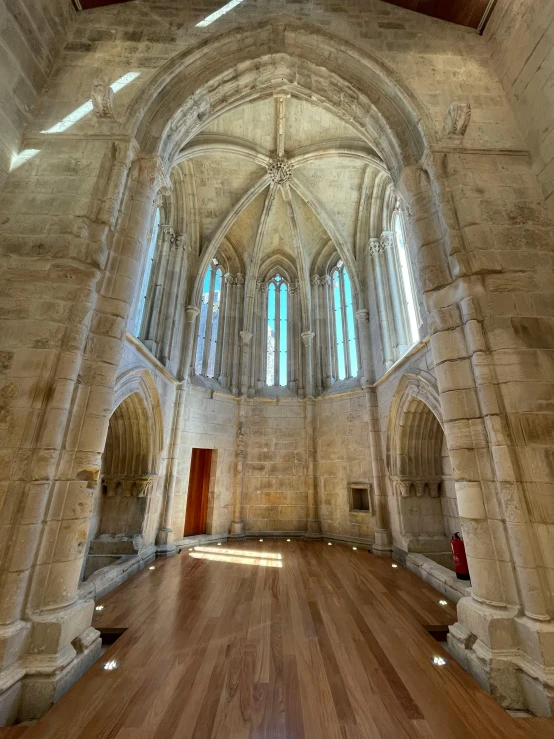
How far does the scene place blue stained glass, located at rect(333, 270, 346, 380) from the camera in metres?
10.3

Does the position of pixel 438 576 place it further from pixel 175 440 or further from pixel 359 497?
pixel 175 440

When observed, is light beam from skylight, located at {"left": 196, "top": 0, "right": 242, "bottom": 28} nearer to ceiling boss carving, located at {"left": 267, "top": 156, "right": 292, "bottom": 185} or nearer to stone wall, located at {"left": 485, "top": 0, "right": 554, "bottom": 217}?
ceiling boss carving, located at {"left": 267, "top": 156, "right": 292, "bottom": 185}

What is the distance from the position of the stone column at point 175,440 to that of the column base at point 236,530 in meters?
1.88

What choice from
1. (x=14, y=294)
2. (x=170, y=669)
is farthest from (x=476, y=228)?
(x=170, y=669)

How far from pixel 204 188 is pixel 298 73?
4337 millimetres

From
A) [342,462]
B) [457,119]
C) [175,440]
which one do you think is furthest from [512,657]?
[175,440]

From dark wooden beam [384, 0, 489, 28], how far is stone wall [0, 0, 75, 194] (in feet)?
19.1

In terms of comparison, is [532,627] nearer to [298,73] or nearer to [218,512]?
[218,512]

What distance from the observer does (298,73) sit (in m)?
6.04

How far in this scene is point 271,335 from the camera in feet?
36.9

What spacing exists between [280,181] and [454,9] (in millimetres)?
4985

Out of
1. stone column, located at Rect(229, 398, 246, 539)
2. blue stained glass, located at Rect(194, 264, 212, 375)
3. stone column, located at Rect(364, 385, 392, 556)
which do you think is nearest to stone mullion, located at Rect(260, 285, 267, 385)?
stone column, located at Rect(229, 398, 246, 539)

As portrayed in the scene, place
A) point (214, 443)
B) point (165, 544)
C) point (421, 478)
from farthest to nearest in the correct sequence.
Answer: point (214, 443)
point (165, 544)
point (421, 478)

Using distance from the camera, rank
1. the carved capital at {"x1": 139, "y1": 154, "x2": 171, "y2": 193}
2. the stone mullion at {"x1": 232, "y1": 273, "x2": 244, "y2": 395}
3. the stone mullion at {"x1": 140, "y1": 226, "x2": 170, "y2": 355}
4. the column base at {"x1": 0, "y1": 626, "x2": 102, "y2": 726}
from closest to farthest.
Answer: the column base at {"x1": 0, "y1": 626, "x2": 102, "y2": 726} < the carved capital at {"x1": 139, "y1": 154, "x2": 171, "y2": 193} < the stone mullion at {"x1": 140, "y1": 226, "x2": 170, "y2": 355} < the stone mullion at {"x1": 232, "y1": 273, "x2": 244, "y2": 395}
